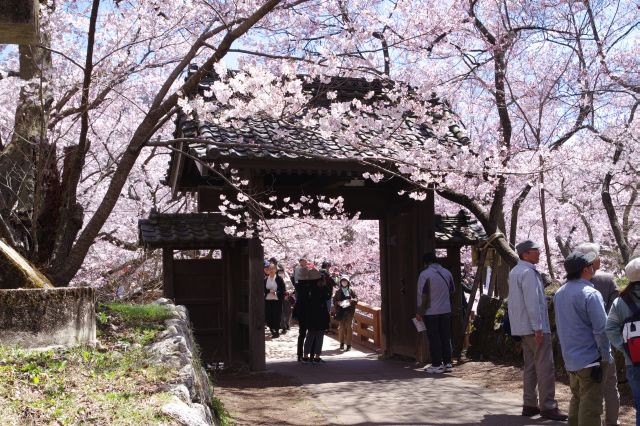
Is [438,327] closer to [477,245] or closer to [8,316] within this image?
[477,245]

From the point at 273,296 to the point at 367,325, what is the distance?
2246 millimetres

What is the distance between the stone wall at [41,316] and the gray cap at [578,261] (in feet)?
12.9

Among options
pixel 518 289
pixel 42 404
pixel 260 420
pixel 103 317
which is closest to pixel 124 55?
pixel 103 317

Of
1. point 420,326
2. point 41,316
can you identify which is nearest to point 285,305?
point 420,326

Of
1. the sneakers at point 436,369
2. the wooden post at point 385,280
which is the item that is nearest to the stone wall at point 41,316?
the sneakers at point 436,369

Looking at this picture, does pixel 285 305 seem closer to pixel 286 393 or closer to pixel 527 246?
pixel 286 393

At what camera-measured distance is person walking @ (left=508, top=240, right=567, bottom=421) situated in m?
7.50

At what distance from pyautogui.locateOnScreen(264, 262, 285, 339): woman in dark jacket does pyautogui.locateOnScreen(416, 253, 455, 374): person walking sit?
229 inches

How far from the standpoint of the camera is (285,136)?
38.5ft

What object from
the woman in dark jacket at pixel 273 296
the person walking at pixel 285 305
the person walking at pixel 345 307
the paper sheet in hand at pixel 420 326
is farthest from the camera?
the person walking at pixel 285 305

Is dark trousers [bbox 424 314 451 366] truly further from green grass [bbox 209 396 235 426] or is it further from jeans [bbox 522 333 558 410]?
green grass [bbox 209 396 235 426]

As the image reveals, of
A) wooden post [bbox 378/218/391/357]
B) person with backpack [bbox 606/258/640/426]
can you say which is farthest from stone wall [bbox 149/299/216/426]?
wooden post [bbox 378/218/391/357]

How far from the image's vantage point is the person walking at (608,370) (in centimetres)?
645

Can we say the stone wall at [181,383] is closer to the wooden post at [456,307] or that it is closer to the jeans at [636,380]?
the jeans at [636,380]
